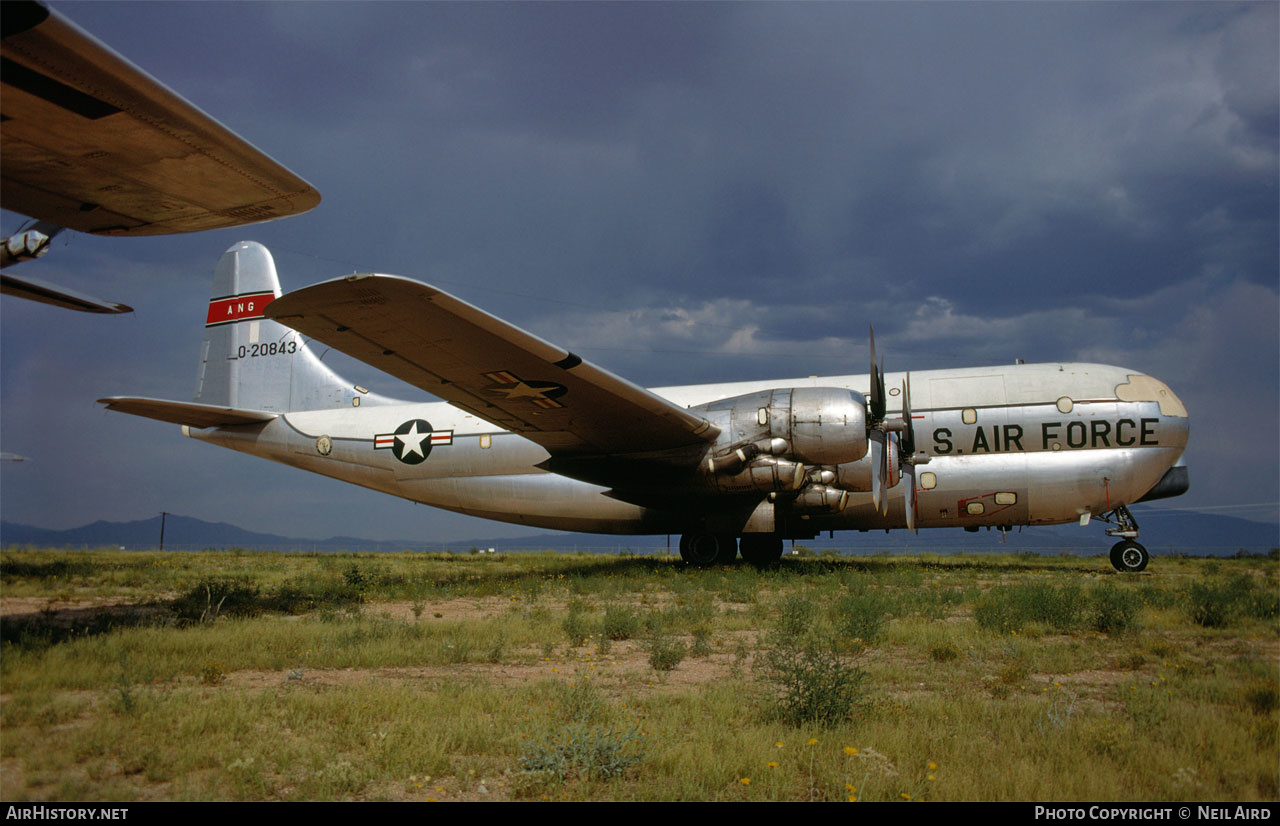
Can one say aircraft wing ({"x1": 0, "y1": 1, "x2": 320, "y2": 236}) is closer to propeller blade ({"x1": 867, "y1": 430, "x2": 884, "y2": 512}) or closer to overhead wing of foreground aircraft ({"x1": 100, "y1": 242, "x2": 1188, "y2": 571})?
overhead wing of foreground aircraft ({"x1": 100, "y1": 242, "x2": 1188, "y2": 571})

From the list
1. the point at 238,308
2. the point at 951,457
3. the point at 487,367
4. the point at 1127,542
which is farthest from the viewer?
the point at 238,308

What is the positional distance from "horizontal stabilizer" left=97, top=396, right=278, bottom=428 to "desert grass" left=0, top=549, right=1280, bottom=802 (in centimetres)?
603

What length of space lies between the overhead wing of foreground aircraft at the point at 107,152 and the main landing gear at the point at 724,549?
1132cm

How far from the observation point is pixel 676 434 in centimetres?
1470

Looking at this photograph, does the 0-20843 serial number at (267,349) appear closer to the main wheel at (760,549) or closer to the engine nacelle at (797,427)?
the engine nacelle at (797,427)

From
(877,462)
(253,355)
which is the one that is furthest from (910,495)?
(253,355)

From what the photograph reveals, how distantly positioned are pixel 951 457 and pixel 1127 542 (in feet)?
14.8

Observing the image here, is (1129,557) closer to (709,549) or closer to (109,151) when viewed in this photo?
(709,549)

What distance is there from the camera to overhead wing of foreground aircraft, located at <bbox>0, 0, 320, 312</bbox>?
20.0ft

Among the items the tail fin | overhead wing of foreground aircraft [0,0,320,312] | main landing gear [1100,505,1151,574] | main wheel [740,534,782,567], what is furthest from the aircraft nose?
the tail fin

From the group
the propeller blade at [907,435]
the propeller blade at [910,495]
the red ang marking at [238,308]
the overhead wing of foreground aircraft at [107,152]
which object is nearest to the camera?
the overhead wing of foreground aircraft at [107,152]

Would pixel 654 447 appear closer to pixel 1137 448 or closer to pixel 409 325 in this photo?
pixel 409 325

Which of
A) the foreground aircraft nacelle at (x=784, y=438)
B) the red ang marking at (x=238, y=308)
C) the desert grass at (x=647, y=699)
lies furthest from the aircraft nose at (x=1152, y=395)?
the red ang marking at (x=238, y=308)

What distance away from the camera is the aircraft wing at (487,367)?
1008cm
